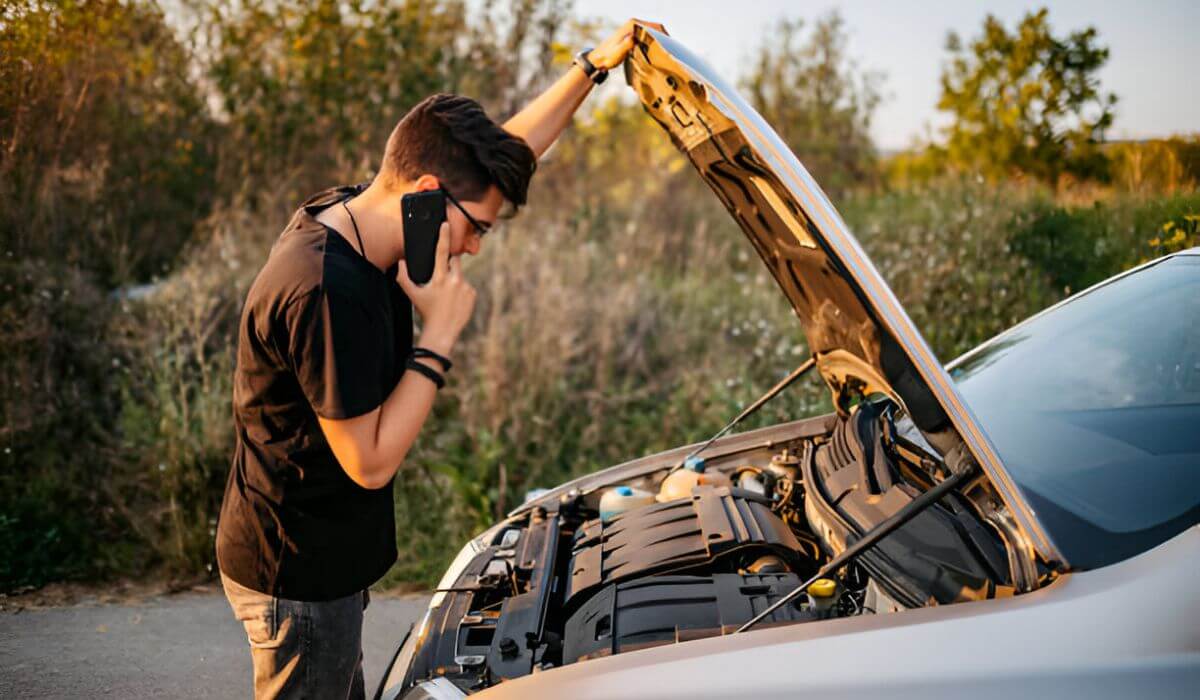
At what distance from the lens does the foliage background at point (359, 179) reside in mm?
4812

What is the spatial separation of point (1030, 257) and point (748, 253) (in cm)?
245

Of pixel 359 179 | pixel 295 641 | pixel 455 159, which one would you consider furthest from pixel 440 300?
pixel 359 179

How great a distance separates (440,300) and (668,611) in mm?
864

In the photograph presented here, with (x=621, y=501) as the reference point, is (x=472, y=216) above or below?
above

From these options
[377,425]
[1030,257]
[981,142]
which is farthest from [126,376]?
[981,142]

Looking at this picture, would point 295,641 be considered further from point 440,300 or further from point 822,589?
point 822,589

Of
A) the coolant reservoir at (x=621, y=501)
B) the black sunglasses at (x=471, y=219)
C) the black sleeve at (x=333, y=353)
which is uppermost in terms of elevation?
the black sunglasses at (x=471, y=219)

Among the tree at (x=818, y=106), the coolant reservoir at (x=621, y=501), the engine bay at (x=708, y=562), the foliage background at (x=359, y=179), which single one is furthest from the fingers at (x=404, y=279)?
the tree at (x=818, y=106)

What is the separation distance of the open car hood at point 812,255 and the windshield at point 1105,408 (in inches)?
10.3

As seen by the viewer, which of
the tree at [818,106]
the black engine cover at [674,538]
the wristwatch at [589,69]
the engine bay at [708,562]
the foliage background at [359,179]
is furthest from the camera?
the tree at [818,106]

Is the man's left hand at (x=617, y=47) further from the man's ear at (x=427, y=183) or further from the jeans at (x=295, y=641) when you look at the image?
the jeans at (x=295, y=641)

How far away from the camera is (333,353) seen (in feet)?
5.65

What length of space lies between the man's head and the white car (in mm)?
453

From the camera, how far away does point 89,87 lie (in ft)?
19.7
